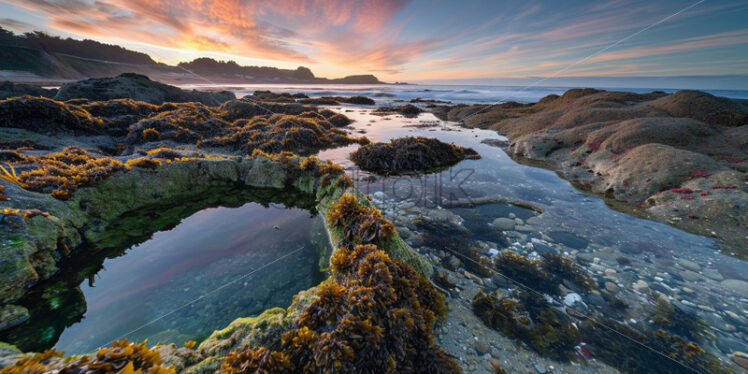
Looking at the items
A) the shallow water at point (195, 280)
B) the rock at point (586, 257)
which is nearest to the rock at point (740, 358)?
Answer: the rock at point (586, 257)

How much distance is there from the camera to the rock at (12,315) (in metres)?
2.86

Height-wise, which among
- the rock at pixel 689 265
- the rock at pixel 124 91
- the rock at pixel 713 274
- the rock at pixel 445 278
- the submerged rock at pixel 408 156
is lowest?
the rock at pixel 445 278

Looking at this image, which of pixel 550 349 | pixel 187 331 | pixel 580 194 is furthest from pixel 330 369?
pixel 580 194

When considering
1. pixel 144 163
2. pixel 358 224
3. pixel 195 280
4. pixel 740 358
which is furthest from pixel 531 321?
pixel 144 163

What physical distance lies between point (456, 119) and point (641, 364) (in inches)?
1014

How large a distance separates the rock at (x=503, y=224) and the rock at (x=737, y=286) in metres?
3.28

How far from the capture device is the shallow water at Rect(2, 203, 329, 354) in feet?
9.98

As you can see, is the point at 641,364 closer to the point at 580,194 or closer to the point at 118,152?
the point at 580,194

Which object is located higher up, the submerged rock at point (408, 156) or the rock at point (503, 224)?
the submerged rock at point (408, 156)

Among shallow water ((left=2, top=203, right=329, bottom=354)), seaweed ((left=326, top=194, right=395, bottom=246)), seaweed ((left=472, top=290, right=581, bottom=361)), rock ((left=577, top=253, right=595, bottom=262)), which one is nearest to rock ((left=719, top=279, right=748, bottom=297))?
rock ((left=577, top=253, right=595, bottom=262))

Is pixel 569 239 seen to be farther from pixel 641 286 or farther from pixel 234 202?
pixel 234 202

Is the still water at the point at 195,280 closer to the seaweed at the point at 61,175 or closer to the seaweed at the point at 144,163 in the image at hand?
the seaweed at the point at 61,175

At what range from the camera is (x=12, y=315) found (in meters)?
2.92

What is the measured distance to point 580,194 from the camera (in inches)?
310
